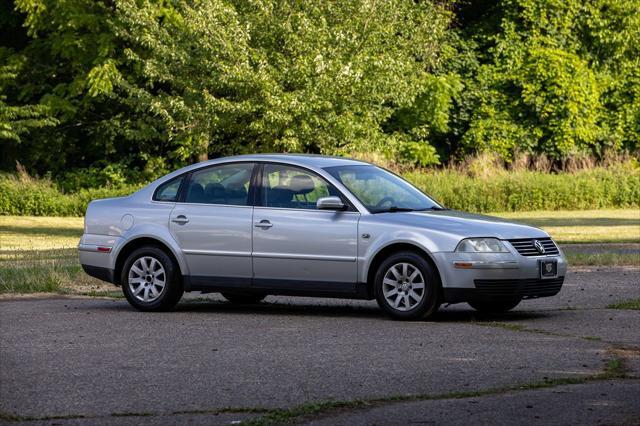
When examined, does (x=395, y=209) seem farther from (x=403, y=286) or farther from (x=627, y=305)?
(x=627, y=305)

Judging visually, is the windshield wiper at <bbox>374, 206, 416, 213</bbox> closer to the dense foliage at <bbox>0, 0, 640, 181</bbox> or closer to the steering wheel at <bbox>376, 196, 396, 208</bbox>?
the steering wheel at <bbox>376, 196, 396, 208</bbox>

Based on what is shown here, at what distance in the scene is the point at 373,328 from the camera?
12008 millimetres

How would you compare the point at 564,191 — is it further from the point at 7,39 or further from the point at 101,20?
the point at 7,39

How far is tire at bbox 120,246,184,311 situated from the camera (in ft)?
44.2

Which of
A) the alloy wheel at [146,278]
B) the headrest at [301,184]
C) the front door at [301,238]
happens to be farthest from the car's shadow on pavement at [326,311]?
the headrest at [301,184]

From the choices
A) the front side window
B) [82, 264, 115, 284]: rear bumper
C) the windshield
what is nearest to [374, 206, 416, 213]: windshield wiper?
the windshield

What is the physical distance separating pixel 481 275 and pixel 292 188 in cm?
212

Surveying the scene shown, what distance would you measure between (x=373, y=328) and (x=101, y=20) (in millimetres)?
31832

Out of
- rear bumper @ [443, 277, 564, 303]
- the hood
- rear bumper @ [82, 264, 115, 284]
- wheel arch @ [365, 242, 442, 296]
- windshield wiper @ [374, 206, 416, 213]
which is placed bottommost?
rear bumper @ [443, 277, 564, 303]

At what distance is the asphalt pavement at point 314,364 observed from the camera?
25.6 feet

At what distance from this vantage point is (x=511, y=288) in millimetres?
12320

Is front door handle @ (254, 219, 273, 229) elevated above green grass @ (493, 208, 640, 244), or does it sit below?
above

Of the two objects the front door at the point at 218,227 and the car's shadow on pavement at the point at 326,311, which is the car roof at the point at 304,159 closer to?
the front door at the point at 218,227

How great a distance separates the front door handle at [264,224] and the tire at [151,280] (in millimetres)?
1006
